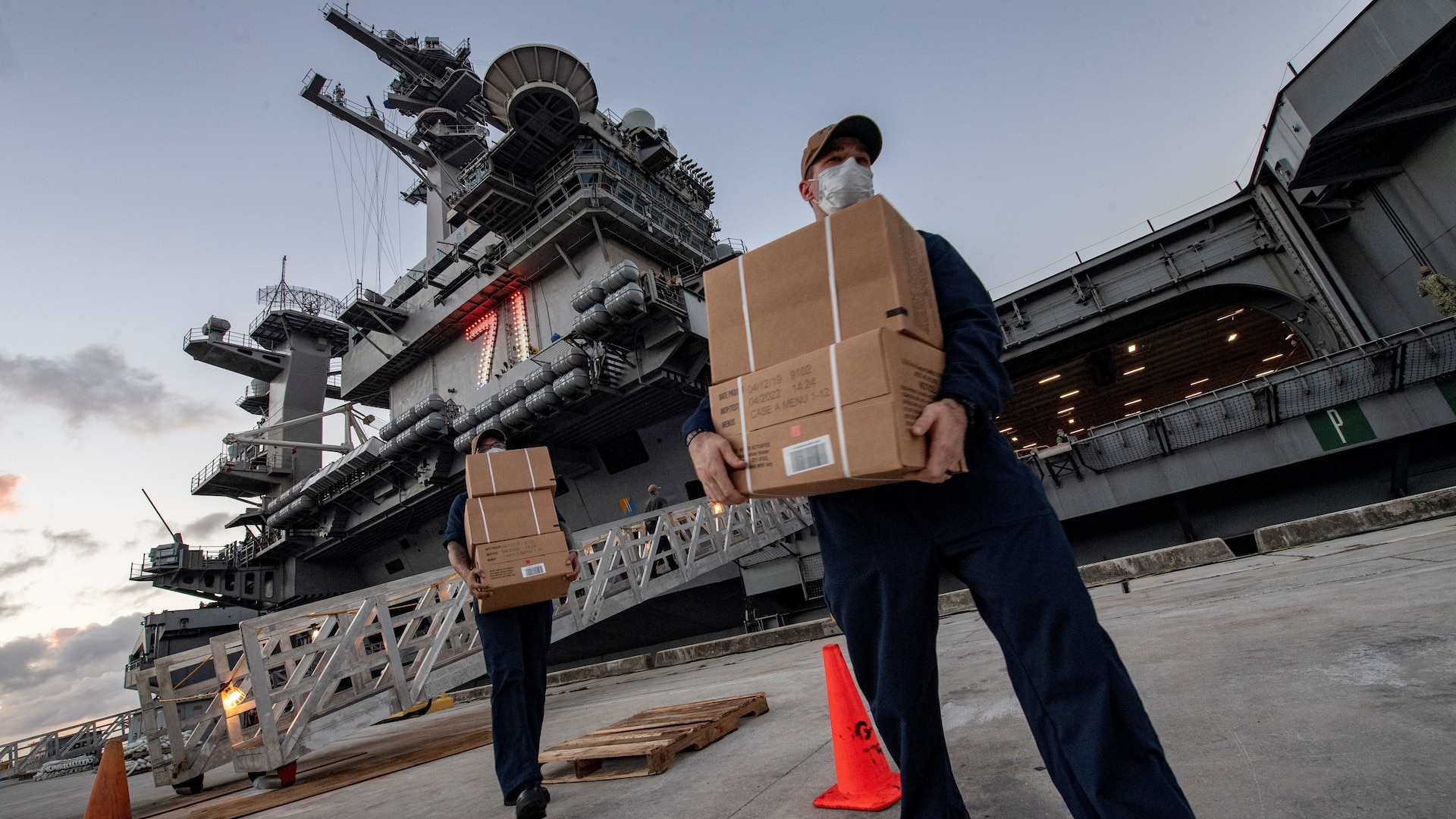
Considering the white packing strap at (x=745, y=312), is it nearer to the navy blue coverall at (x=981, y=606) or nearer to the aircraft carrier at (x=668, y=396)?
the navy blue coverall at (x=981, y=606)

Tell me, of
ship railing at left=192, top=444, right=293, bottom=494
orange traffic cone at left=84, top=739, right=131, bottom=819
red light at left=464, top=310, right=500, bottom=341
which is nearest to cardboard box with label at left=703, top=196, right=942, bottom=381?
orange traffic cone at left=84, top=739, right=131, bottom=819

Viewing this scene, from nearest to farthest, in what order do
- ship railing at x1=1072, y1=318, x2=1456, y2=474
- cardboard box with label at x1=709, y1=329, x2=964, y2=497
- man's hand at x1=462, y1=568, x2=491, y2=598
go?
cardboard box with label at x1=709, y1=329, x2=964, y2=497 → man's hand at x1=462, y1=568, x2=491, y2=598 → ship railing at x1=1072, y1=318, x2=1456, y2=474

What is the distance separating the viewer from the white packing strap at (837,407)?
4.47 ft

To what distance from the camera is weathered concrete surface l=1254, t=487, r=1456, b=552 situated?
7.09 m

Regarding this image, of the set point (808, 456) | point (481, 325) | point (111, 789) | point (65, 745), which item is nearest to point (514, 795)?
point (808, 456)

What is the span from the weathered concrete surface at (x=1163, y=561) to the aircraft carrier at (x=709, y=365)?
361cm

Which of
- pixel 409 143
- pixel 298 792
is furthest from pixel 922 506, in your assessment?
pixel 409 143

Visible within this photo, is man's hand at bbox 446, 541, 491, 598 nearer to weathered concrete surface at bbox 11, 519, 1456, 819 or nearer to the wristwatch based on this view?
weathered concrete surface at bbox 11, 519, 1456, 819

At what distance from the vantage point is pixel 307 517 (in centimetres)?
2441

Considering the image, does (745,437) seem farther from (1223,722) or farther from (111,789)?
(111,789)

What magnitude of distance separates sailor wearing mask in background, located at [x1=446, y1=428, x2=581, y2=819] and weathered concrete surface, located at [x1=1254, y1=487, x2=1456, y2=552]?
8.81m

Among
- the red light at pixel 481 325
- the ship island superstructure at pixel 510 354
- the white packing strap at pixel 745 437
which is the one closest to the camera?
the white packing strap at pixel 745 437

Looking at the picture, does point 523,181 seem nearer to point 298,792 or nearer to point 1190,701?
point 298,792

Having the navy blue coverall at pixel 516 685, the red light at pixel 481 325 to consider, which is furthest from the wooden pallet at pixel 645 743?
the red light at pixel 481 325
